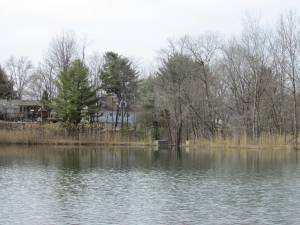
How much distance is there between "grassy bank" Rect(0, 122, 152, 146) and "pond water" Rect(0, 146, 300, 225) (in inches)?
760

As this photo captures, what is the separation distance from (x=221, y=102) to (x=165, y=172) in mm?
26006

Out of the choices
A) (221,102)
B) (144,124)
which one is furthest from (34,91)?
(221,102)

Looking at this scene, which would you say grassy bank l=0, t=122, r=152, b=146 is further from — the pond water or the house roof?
the house roof

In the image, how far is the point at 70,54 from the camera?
6550cm

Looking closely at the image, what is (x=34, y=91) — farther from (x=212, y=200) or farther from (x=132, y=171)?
(x=212, y=200)

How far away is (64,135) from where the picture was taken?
50.3m

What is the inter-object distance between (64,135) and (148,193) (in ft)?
109

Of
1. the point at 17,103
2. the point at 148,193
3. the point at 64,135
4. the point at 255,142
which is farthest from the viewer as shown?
the point at 17,103

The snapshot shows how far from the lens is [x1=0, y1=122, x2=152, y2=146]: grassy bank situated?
48688mm

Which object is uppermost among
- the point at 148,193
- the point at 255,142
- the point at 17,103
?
the point at 17,103

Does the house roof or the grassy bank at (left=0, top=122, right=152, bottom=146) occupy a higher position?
the house roof

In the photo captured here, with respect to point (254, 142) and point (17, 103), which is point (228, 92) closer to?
point (254, 142)

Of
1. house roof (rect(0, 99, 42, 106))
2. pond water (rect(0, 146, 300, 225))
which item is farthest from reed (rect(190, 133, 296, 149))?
house roof (rect(0, 99, 42, 106))

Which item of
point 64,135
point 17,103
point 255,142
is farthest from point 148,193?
point 17,103
